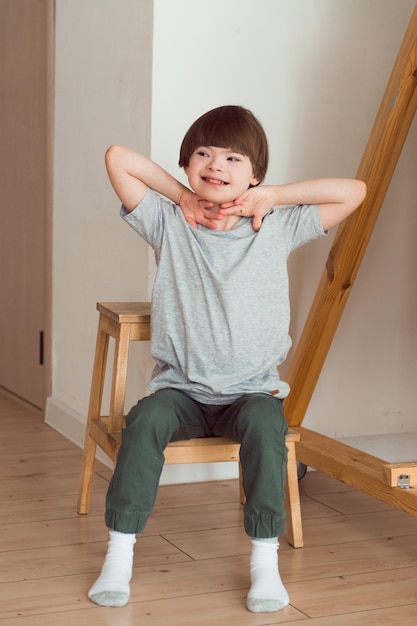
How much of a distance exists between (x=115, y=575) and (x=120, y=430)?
1.17 feet

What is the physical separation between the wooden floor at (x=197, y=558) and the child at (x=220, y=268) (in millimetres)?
227

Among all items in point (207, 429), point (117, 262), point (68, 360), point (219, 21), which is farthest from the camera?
point (68, 360)

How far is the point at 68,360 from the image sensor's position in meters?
2.69

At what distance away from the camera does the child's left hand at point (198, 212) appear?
5.70 ft

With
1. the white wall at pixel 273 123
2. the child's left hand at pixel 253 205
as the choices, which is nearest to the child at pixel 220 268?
the child's left hand at pixel 253 205

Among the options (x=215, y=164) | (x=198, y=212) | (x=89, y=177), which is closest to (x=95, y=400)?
(x=198, y=212)

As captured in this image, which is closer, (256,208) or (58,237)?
(256,208)

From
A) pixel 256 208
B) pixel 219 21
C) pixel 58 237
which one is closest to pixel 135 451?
pixel 256 208

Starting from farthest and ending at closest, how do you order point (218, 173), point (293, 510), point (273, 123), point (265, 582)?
point (273, 123), point (293, 510), point (218, 173), point (265, 582)

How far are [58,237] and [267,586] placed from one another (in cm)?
150

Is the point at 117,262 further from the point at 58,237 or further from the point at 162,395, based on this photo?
the point at 162,395

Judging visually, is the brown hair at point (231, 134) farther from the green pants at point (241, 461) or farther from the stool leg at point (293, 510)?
the stool leg at point (293, 510)

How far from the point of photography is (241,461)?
1.59 m

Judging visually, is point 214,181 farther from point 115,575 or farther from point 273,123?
point 115,575
